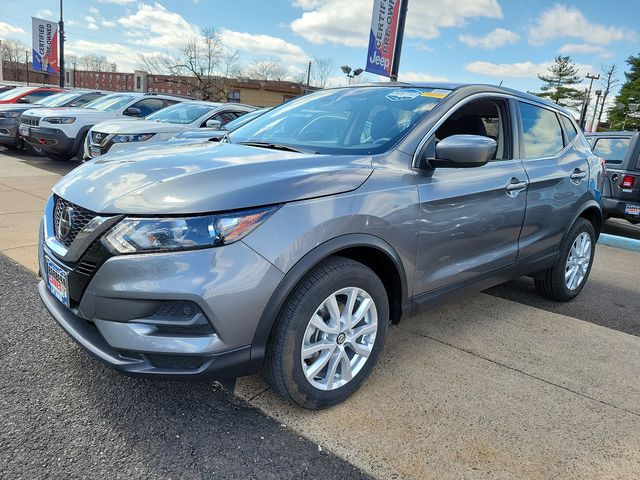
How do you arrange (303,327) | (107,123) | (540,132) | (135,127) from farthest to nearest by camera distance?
(107,123) < (135,127) < (540,132) < (303,327)

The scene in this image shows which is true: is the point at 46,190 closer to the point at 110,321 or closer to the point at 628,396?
the point at 110,321

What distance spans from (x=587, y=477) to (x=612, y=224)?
28.8ft

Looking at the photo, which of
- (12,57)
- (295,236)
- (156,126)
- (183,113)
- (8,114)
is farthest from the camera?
(12,57)

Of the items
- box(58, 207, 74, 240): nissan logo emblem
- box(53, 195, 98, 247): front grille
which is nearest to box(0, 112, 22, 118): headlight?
box(53, 195, 98, 247): front grille

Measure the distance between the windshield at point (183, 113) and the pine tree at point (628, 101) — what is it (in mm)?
45086

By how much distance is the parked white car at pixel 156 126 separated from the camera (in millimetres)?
8234

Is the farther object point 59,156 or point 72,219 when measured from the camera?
point 59,156

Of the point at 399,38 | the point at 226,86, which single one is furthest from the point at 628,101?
the point at 399,38

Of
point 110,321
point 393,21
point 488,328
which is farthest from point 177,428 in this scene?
point 393,21

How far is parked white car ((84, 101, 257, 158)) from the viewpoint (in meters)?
8.23

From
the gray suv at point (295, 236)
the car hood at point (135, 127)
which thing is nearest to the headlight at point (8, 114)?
the car hood at point (135, 127)

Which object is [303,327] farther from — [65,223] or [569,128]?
[569,128]

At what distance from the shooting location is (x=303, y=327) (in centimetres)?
230

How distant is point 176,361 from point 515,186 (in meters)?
2.50
